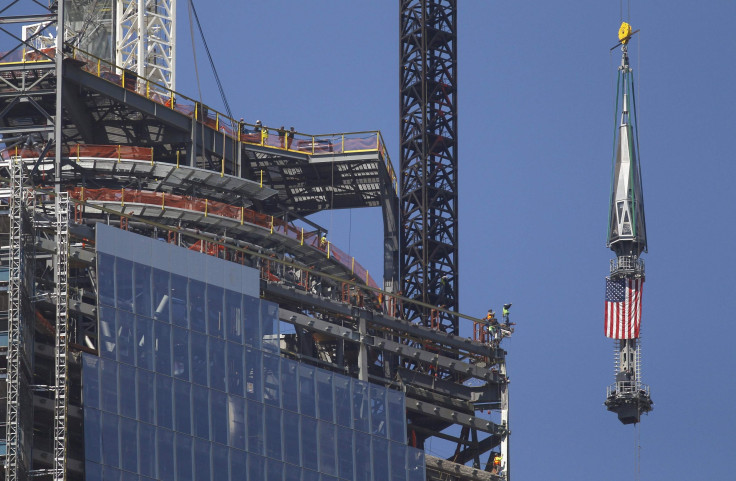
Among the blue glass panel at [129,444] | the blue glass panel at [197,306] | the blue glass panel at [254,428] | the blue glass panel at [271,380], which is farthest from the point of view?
the blue glass panel at [271,380]

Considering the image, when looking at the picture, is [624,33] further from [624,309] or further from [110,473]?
[110,473]

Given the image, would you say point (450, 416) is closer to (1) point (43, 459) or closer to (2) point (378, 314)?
(2) point (378, 314)

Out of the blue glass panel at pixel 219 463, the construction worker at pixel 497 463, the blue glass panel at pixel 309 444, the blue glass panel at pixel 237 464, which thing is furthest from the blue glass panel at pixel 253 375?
the construction worker at pixel 497 463

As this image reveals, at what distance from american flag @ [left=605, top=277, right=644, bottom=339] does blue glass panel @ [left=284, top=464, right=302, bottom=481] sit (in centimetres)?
3097

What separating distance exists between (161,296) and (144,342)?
366 centimetres

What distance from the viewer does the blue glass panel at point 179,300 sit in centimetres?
15725

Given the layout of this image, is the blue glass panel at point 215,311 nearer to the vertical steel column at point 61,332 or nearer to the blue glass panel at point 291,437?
the blue glass panel at point 291,437

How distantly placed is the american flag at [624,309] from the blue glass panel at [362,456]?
Result: 956 inches

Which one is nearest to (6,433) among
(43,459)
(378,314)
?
(43,459)

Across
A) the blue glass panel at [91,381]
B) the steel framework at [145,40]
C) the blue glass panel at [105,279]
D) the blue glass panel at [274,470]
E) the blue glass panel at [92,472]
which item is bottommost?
the blue glass panel at [92,472]

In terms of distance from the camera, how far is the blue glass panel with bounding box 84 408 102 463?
489 feet

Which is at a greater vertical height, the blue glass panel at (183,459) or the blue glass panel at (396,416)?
the blue glass panel at (396,416)

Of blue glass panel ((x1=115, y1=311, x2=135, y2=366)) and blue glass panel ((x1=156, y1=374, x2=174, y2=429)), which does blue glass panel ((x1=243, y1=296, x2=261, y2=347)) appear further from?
blue glass panel ((x1=115, y1=311, x2=135, y2=366))

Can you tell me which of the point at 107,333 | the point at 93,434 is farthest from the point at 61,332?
the point at 93,434
